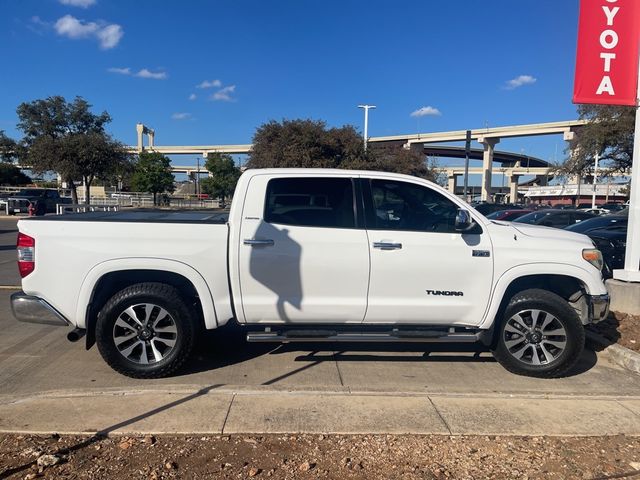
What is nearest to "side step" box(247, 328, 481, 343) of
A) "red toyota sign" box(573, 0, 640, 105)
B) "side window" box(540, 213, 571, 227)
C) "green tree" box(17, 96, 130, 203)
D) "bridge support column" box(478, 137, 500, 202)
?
"red toyota sign" box(573, 0, 640, 105)

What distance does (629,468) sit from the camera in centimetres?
339

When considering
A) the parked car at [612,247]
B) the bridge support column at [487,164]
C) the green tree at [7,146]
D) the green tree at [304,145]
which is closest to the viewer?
the parked car at [612,247]

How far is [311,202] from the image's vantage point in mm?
4992

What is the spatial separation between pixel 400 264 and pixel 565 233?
189cm

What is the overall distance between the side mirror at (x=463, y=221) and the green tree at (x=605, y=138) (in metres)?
21.9

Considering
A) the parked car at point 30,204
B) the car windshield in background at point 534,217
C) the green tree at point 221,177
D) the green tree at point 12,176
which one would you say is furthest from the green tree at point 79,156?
the green tree at point 12,176

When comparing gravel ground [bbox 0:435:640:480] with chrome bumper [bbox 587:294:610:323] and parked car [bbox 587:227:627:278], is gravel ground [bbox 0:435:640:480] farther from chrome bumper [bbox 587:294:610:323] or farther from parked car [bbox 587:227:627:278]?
parked car [bbox 587:227:627:278]

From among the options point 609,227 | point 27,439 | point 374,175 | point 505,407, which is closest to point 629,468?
point 505,407

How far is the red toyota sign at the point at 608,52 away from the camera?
679 cm

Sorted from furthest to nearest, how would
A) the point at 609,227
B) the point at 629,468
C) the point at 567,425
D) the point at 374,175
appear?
the point at 609,227 < the point at 374,175 < the point at 567,425 < the point at 629,468

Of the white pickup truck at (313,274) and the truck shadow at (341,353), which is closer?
the white pickup truck at (313,274)

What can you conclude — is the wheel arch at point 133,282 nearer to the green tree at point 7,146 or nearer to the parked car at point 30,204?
the parked car at point 30,204

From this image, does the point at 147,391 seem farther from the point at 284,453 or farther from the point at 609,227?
the point at 609,227

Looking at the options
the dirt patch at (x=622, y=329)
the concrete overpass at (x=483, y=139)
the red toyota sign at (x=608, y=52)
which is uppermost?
the concrete overpass at (x=483, y=139)
